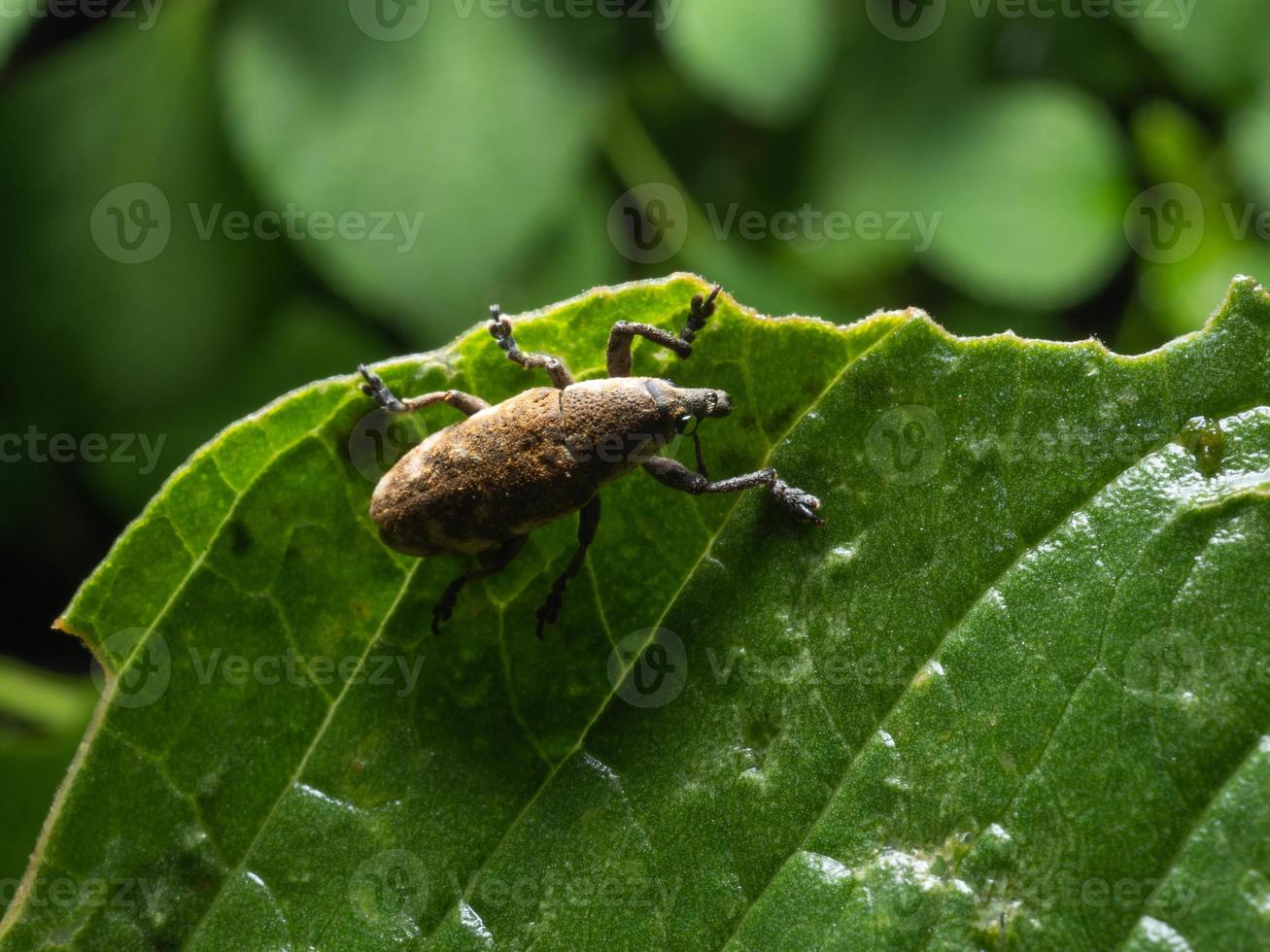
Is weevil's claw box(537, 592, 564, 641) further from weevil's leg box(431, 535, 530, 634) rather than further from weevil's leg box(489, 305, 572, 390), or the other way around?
weevil's leg box(489, 305, 572, 390)

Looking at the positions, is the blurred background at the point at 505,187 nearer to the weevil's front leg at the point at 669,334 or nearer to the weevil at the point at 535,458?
the weevil at the point at 535,458

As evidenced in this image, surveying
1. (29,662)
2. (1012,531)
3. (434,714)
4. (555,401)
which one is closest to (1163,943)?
(1012,531)

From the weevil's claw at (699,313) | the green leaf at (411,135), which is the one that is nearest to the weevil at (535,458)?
the weevil's claw at (699,313)

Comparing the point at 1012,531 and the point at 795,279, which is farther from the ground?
the point at 795,279

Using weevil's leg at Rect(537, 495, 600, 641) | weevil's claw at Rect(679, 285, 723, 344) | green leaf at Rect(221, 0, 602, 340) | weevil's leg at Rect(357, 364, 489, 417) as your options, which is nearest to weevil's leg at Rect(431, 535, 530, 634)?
weevil's leg at Rect(537, 495, 600, 641)

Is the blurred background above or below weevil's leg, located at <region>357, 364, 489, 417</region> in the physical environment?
above

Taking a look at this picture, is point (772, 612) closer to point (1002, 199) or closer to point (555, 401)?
point (555, 401)
